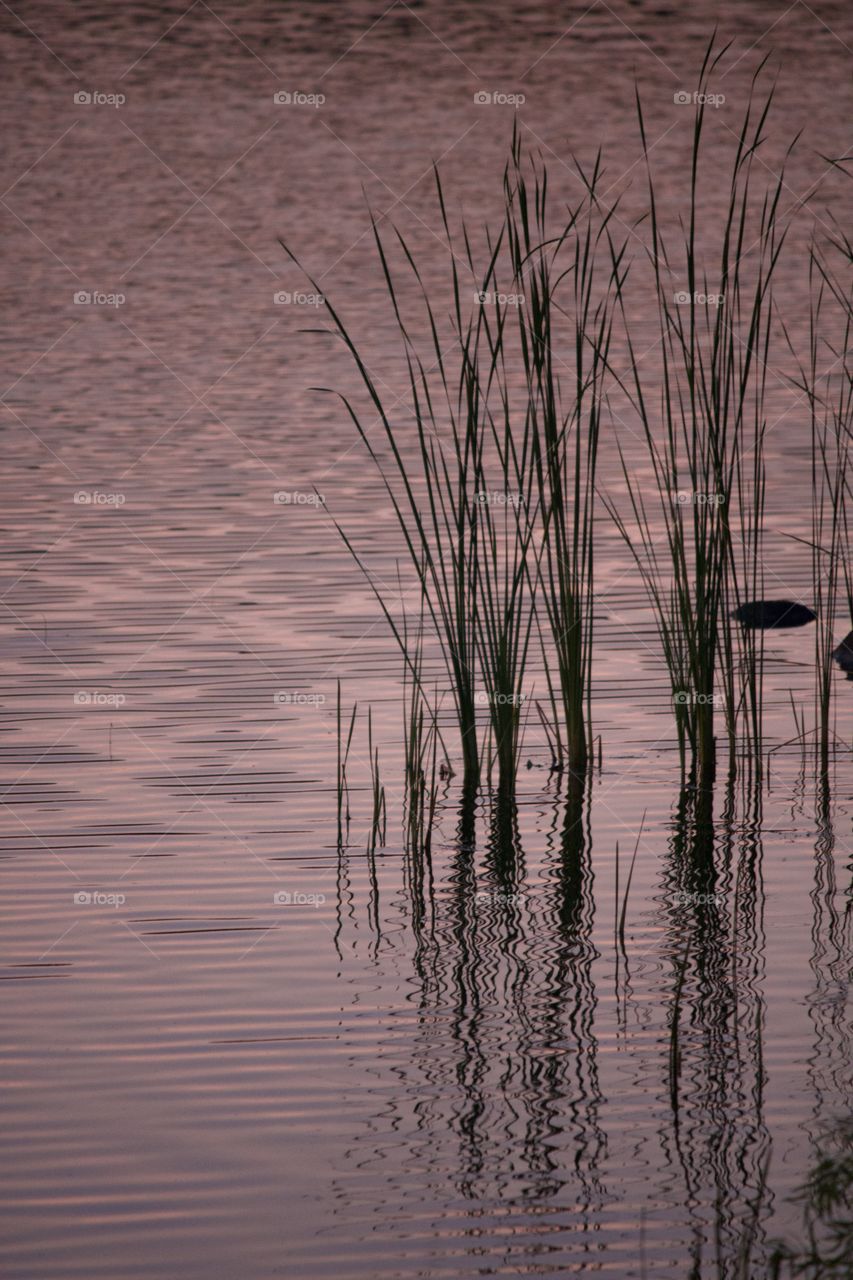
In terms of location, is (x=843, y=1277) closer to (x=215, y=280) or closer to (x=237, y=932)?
(x=237, y=932)

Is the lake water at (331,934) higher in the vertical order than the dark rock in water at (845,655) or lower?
lower

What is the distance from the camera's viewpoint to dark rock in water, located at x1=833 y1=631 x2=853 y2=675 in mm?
5584

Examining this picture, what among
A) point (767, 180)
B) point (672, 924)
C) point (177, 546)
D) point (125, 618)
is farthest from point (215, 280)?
point (672, 924)

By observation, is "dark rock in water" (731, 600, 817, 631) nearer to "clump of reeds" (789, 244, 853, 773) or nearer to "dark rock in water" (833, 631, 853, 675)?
"clump of reeds" (789, 244, 853, 773)

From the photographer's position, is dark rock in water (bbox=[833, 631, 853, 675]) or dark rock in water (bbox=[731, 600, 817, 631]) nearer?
dark rock in water (bbox=[833, 631, 853, 675])

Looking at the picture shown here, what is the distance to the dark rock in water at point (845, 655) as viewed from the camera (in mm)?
5584

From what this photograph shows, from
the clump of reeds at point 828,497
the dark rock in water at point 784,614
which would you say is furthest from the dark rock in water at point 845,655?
the dark rock in water at point 784,614

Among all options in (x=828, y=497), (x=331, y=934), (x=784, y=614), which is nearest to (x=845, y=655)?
(x=784, y=614)

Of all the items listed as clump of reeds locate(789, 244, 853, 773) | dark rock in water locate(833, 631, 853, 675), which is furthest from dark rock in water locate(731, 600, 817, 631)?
dark rock in water locate(833, 631, 853, 675)

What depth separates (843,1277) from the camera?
2027 millimetres

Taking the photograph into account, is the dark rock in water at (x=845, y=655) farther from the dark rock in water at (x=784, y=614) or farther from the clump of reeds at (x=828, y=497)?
the dark rock in water at (x=784, y=614)

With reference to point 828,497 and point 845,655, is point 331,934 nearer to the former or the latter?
point 845,655

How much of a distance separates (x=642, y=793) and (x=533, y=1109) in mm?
1703

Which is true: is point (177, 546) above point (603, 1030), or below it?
above
